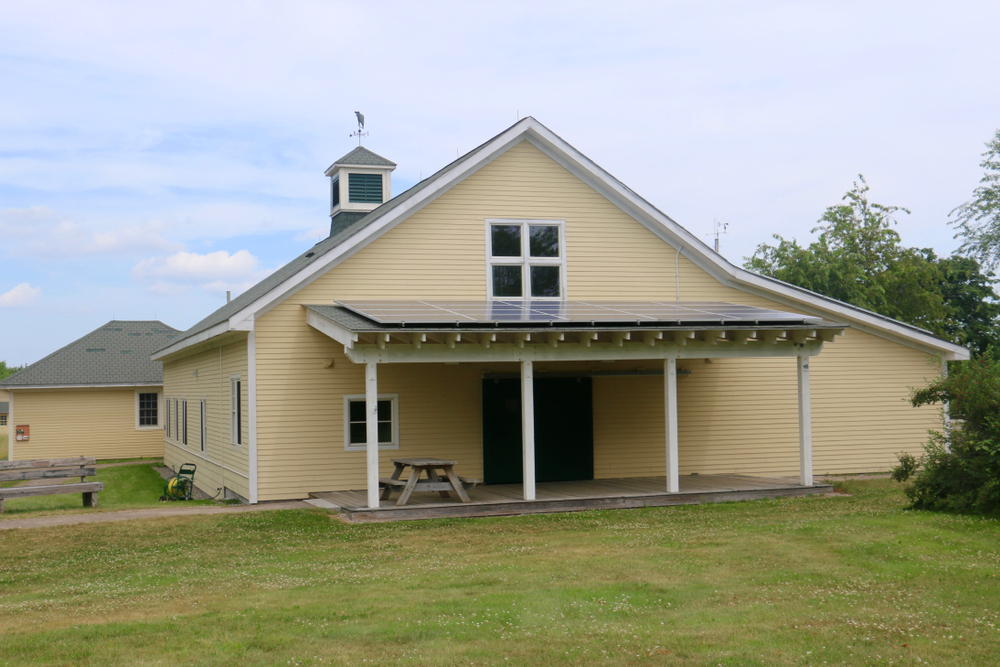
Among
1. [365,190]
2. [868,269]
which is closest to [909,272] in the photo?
[868,269]

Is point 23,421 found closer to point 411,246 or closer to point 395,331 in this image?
point 411,246

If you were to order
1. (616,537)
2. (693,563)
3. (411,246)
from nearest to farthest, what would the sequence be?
1. (693,563)
2. (616,537)
3. (411,246)

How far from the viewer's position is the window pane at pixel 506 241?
54.4ft

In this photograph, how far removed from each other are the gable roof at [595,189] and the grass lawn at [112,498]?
335 cm

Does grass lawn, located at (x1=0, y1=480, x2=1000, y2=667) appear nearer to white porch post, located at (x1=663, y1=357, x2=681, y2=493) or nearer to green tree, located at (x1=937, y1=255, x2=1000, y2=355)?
white porch post, located at (x1=663, y1=357, x2=681, y2=493)

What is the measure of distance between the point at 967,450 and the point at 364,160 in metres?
15.8

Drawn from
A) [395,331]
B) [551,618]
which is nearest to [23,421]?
[395,331]

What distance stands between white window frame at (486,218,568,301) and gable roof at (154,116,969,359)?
1.08m

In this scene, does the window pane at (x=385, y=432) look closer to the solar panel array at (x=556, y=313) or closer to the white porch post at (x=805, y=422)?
the solar panel array at (x=556, y=313)

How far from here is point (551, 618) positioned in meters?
7.07

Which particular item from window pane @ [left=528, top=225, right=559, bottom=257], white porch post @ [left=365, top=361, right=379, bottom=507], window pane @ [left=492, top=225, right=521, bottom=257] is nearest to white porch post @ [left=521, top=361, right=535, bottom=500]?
white porch post @ [left=365, top=361, right=379, bottom=507]

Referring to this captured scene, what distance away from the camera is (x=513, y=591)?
8.05 metres

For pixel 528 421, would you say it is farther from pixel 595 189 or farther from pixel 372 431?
pixel 595 189

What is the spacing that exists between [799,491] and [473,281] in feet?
21.9
